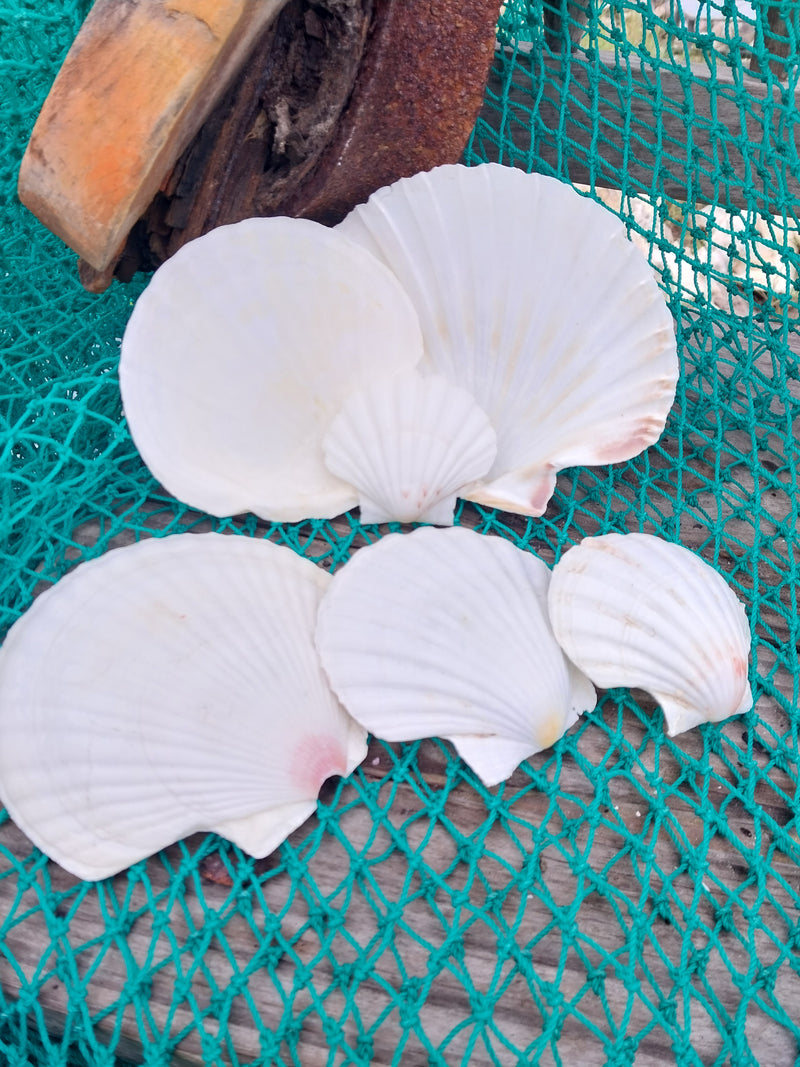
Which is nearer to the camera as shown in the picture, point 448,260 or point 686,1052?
point 686,1052

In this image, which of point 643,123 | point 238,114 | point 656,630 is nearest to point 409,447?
point 656,630

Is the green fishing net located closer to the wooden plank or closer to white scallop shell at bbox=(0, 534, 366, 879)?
white scallop shell at bbox=(0, 534, 366, 879)

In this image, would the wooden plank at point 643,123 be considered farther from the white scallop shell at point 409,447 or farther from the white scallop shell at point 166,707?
the white scallop shell at point 166,707

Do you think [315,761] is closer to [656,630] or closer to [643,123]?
[656,630]

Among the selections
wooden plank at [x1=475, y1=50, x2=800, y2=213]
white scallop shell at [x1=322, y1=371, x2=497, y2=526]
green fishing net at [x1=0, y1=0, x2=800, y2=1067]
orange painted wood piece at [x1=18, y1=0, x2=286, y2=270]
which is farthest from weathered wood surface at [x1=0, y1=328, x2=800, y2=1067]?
wooden plank at [x1=475, y1=50, x2=800, y2=213]

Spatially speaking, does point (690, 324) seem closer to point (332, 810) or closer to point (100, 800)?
point (332, 810)

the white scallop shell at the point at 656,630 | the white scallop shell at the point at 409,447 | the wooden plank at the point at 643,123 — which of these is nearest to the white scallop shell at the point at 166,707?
the white scallop shell at the point at 409,447

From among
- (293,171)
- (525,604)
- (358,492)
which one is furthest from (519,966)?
(293,171)
